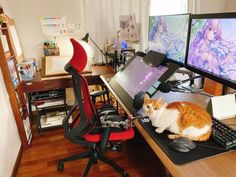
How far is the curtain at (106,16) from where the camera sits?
8.34ft

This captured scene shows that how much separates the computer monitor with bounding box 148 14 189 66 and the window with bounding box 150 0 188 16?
1174 mm

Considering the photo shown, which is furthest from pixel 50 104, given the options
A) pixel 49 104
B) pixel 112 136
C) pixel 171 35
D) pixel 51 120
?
pixel 171 35

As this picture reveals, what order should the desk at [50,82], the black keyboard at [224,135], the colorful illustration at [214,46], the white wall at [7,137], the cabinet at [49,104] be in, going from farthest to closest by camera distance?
the cabinet at [49,104]
the desk at [50,82]
the white wall at [7,137]
the colorful illustration at [214,46]
the black keyboard at [224,135]

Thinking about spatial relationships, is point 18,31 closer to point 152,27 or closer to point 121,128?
point 152,27

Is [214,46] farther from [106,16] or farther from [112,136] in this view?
[106,16]

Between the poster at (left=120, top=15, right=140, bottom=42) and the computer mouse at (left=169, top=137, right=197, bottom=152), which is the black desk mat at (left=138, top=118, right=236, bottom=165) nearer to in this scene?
the computer mouse at (left=169, top=137, right=197, bottom=152)

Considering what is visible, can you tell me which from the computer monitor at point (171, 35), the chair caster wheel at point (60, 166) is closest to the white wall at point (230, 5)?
the computer monitor at point (171, 35)

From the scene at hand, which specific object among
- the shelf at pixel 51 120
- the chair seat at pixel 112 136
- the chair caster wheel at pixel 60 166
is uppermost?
the chair seat at pixel 112 136

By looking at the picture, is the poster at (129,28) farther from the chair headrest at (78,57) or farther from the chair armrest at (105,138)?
the chair armrest at (105,138)

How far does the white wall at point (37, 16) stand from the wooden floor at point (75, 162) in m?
1.19

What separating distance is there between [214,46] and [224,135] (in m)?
0.49

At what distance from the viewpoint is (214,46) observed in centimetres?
104

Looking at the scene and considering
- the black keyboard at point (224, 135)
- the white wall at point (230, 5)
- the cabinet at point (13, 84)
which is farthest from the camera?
the white wall at point (230, 5)

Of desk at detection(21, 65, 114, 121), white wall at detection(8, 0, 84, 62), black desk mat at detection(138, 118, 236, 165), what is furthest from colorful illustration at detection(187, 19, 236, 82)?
white wall at detection(8, 0, 84, 62)
